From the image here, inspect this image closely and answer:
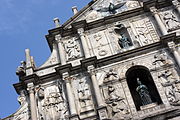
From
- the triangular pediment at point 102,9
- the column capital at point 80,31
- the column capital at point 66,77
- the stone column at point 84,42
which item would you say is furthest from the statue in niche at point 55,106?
the triangular pediment at point 102,9

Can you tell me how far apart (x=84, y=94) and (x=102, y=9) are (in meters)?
Answer: 4.60

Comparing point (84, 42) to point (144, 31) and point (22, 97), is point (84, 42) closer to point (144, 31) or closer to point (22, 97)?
point (144, 31)

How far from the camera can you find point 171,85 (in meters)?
9.49

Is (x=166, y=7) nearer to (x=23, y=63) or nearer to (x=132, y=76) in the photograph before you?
(x=132, y=76)

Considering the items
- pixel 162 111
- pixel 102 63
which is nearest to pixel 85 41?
pixel 102 63

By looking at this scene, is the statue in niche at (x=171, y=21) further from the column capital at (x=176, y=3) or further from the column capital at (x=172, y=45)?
the column capital at (x=172, y=45)

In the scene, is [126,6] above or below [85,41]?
above

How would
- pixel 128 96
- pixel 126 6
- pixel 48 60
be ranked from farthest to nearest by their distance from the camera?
pixel 126 6 → pixel 48 60 → pixel 128 96

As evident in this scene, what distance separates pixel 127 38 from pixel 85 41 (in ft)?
Result: 5.39

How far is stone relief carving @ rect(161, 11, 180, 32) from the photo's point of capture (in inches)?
441

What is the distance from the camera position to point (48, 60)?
11492mm

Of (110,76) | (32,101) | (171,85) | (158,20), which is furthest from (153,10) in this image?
(32,101)

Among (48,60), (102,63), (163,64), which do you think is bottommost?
(163,64)

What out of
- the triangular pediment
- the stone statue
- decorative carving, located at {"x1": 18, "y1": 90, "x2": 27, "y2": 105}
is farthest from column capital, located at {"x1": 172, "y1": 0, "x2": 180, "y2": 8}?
decorative carving, located at {"x1": 18, "y1": 90, "x2": 27, "y2": 105}
